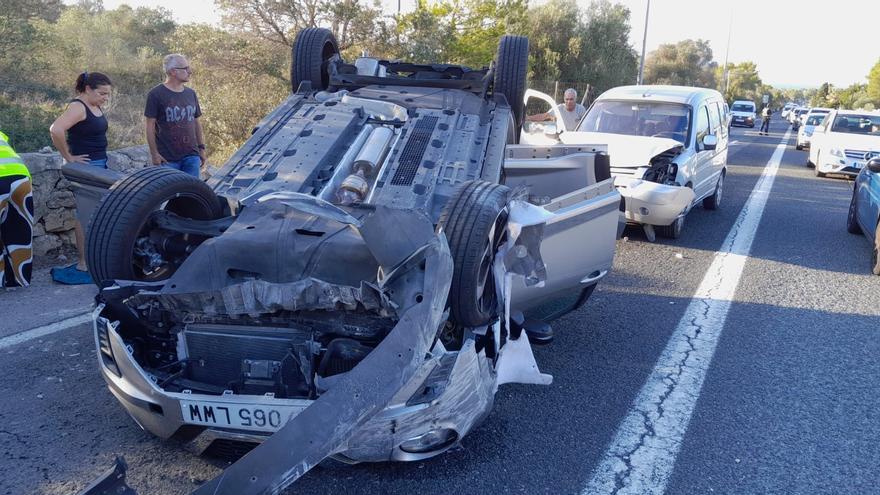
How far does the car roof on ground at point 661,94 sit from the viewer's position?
9.40 meters

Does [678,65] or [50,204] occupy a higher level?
[678,65]

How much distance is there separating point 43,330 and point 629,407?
13.6 ft

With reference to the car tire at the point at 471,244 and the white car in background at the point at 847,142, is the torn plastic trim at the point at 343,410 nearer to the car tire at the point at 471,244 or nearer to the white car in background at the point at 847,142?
the car tire at the point at 471,244

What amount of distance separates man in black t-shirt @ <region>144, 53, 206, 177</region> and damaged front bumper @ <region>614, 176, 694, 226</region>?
458 cm

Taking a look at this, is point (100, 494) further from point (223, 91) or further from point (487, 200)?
point (223, 91)

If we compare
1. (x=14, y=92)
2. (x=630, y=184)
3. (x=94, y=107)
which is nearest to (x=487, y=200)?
(x=94, y=107)

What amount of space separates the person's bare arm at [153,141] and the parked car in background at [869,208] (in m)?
7.37

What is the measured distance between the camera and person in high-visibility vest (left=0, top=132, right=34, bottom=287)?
5.90 metres

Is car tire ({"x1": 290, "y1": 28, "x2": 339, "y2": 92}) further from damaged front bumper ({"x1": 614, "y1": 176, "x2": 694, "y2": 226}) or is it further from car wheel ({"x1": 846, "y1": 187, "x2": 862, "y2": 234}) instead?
car wheel ({"x1": 846, "y1": 187, "x2": 862, "y2": 234})

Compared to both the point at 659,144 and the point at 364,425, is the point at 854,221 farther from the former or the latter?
the point at 364,425

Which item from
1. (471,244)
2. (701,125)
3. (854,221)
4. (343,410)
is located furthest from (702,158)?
(343,410)

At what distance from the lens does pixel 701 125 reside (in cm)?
935

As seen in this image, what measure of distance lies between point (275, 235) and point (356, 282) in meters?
0.52

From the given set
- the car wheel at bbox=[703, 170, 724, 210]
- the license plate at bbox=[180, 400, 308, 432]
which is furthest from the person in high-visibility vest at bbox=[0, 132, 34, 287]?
the car wheel at bbox=[703, 170, 724, 210]
